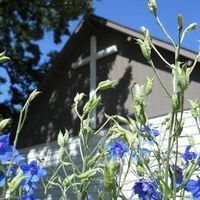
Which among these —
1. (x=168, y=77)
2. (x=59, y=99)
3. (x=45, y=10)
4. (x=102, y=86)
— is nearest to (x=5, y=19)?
(x=45, y=10)

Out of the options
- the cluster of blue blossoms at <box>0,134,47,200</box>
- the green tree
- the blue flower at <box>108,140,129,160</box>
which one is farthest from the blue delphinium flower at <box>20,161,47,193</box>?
the green tree

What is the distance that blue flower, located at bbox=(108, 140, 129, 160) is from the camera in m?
2.22

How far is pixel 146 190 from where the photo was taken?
5.41 feet

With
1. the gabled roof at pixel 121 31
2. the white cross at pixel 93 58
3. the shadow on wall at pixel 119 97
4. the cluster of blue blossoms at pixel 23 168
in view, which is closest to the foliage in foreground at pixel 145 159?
the cluster of blue blossoms at pixel 23 168

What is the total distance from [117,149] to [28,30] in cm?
1359

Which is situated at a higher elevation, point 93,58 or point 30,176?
point 93,58

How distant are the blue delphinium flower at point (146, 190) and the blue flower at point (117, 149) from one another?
1.66ft

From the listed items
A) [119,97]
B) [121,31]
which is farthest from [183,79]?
[121,31]

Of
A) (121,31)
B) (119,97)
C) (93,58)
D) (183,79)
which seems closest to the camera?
(183,79)

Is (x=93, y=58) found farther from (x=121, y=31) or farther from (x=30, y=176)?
(x=30, y=176)

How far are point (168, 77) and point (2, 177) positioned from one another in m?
6.49

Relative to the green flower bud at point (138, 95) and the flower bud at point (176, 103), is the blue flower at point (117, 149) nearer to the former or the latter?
the green flower bud at point (138, 95)

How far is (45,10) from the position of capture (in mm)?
15078

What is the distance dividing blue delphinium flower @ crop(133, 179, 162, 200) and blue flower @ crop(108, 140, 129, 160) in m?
0.51
